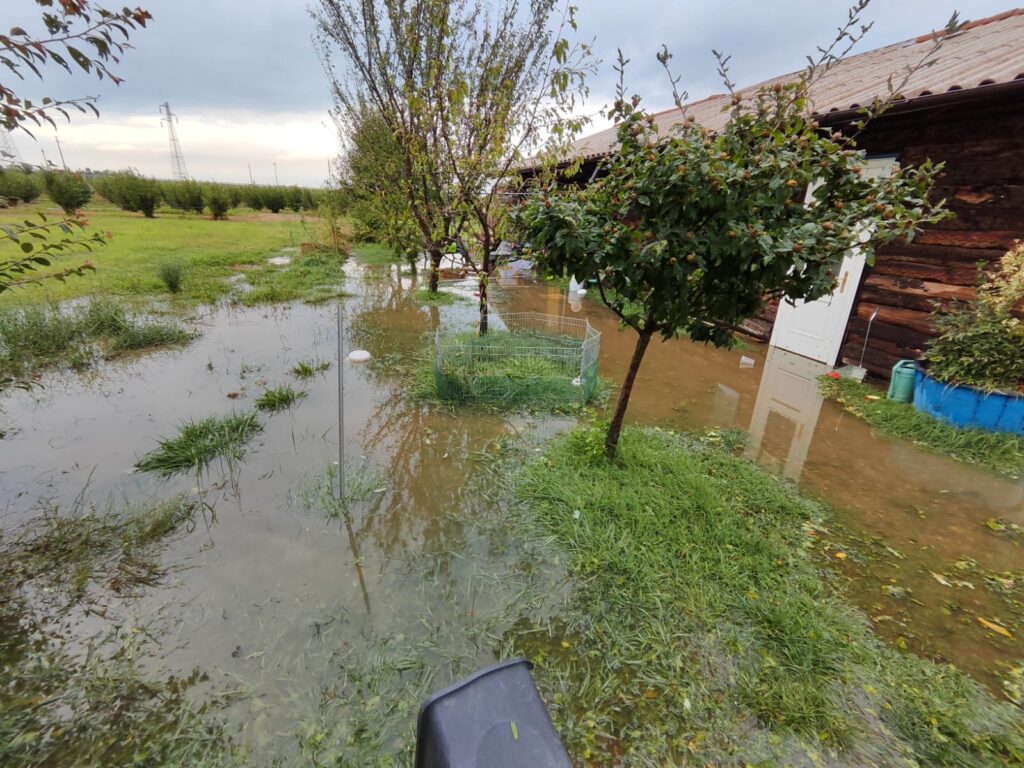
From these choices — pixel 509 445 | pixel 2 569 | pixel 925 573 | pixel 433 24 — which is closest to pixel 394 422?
pixel 509 445

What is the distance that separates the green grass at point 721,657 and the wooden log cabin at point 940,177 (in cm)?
325

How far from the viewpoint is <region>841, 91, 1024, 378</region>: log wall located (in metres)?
4.77

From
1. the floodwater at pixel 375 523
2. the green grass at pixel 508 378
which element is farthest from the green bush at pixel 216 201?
the green grass at pixel 508 378

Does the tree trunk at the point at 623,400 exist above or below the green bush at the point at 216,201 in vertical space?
below

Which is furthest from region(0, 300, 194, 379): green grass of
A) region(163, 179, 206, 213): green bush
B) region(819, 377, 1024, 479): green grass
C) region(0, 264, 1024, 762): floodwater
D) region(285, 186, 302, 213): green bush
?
region(285, 186, 302, 213): green bush

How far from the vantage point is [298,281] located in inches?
439

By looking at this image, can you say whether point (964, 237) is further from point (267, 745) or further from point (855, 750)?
point (267, 745)

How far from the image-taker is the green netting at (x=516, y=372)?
5152 mm

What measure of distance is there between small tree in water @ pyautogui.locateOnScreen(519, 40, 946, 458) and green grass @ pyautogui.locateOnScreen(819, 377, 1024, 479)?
3.09 m

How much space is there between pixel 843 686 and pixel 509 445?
287 cm

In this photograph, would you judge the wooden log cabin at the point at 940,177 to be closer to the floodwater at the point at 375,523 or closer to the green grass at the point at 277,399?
the floodwater at the point at 375,523

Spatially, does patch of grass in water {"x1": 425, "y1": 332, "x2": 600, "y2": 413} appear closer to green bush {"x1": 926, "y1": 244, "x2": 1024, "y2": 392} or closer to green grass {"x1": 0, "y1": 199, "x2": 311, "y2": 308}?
green grass {"x1": 0, "y1": 199, "x2": 311, "y2": 308}

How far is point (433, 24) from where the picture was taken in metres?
5.54

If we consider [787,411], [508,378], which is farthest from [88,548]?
[787,411]
